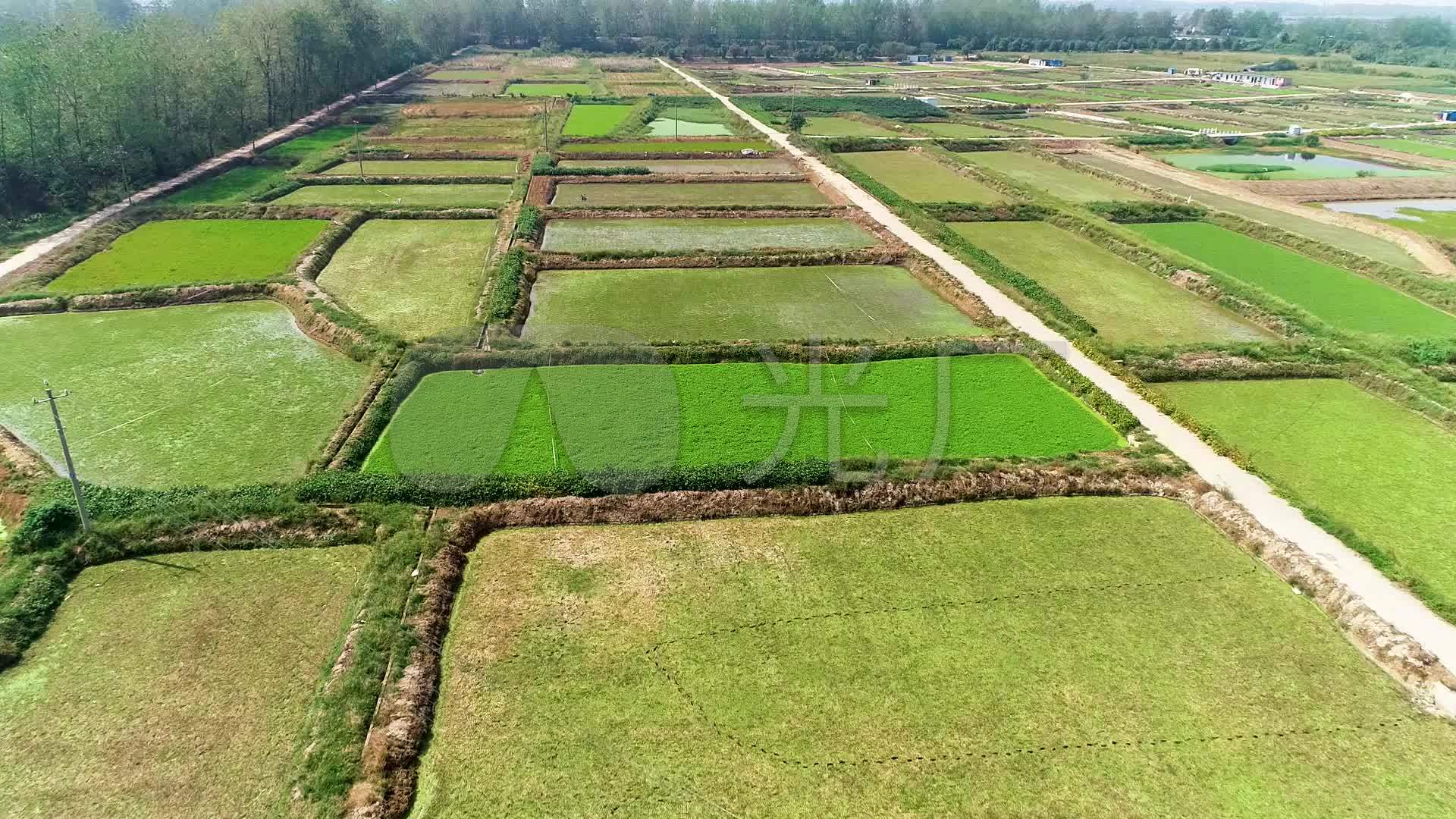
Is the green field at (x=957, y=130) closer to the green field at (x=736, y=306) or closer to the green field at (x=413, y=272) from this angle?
the green field at (x=736, y=306)

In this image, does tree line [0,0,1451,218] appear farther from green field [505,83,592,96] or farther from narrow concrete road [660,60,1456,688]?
narrow concrete road [660,60,1456,688]

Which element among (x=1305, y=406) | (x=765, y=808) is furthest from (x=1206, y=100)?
(x=765, y=808)

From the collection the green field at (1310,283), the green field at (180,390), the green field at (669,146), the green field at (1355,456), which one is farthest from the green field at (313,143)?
the green field at (1355,456)

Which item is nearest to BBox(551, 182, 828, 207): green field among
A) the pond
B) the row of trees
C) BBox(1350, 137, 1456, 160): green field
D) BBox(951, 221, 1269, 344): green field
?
BBox(951, 221, 1269, 344): green field

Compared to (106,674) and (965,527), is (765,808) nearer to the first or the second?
(965,527)

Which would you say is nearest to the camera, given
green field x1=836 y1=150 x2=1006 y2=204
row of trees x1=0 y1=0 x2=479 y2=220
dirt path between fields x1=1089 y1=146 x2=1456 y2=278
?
dirt path between fields x1=1089 y1=146 x2=1456 y2=278

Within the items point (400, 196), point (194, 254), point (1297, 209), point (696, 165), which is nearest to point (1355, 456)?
point (1297, 209)
